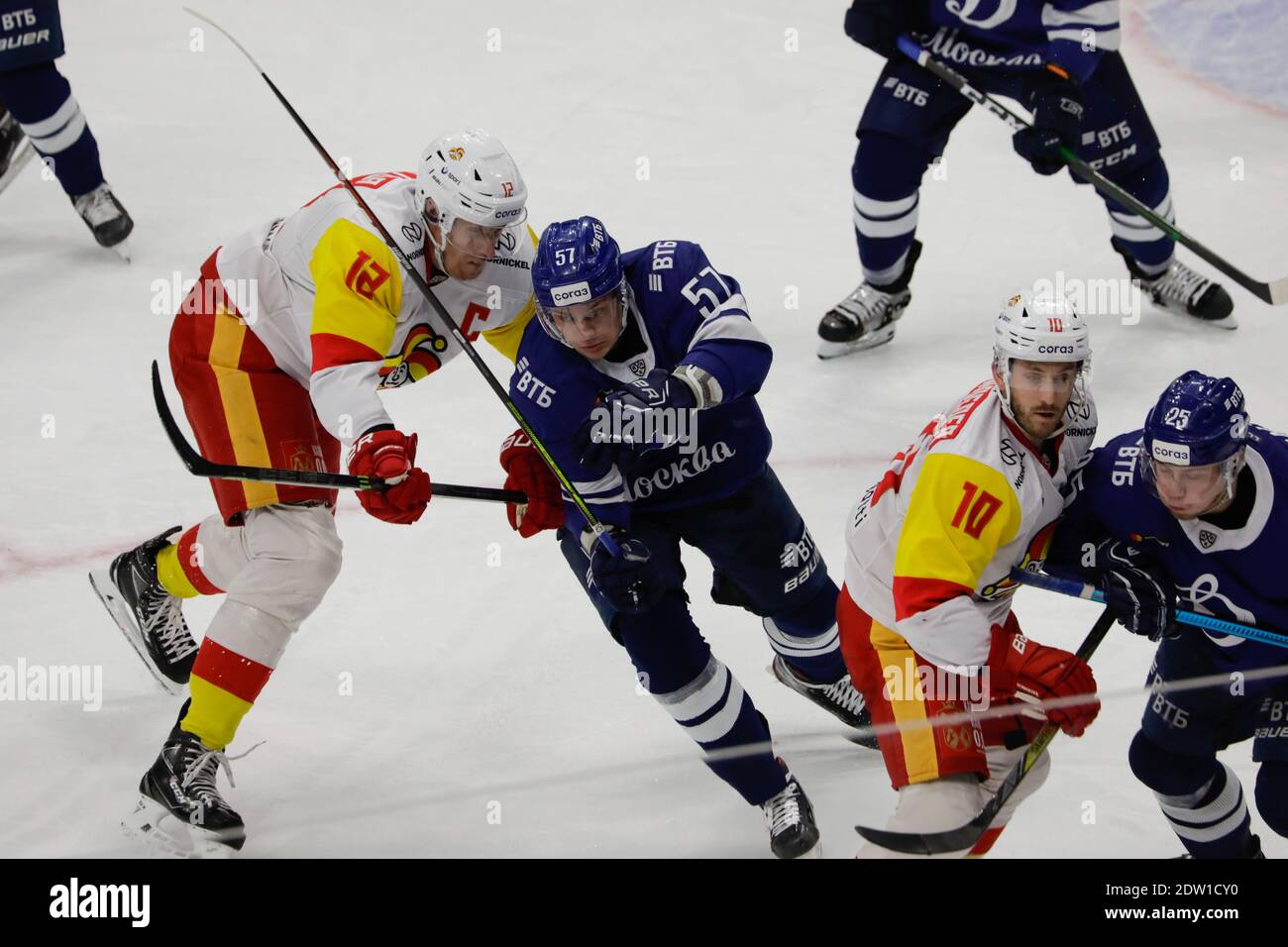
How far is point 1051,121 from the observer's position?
430 cm

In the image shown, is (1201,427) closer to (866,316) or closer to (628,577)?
(628,577)

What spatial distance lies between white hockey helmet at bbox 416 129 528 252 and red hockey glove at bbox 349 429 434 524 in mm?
410

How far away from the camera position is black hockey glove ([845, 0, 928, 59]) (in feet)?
14.6

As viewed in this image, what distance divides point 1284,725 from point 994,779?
43 centimetres

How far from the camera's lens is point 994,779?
8.22 feet

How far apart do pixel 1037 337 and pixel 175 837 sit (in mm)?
1731

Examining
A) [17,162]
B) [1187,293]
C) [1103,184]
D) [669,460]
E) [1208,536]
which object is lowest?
[17,162]

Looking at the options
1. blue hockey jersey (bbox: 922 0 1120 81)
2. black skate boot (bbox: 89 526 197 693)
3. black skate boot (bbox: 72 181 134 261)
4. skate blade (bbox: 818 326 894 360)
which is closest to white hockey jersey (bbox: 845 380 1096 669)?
black skate boot (bbox: 89 526 197 693)

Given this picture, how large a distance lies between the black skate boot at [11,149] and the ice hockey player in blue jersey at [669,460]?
11.1 ft

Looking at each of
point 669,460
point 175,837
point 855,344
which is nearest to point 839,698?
point 669,460

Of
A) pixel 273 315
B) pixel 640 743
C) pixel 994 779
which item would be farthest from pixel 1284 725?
pixel 273 315

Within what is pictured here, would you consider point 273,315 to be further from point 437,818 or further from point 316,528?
point 437,818

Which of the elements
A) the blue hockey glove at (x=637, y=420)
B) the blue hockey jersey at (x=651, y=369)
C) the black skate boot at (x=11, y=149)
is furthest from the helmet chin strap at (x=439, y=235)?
the black skate boot at (x=11, y=149)
